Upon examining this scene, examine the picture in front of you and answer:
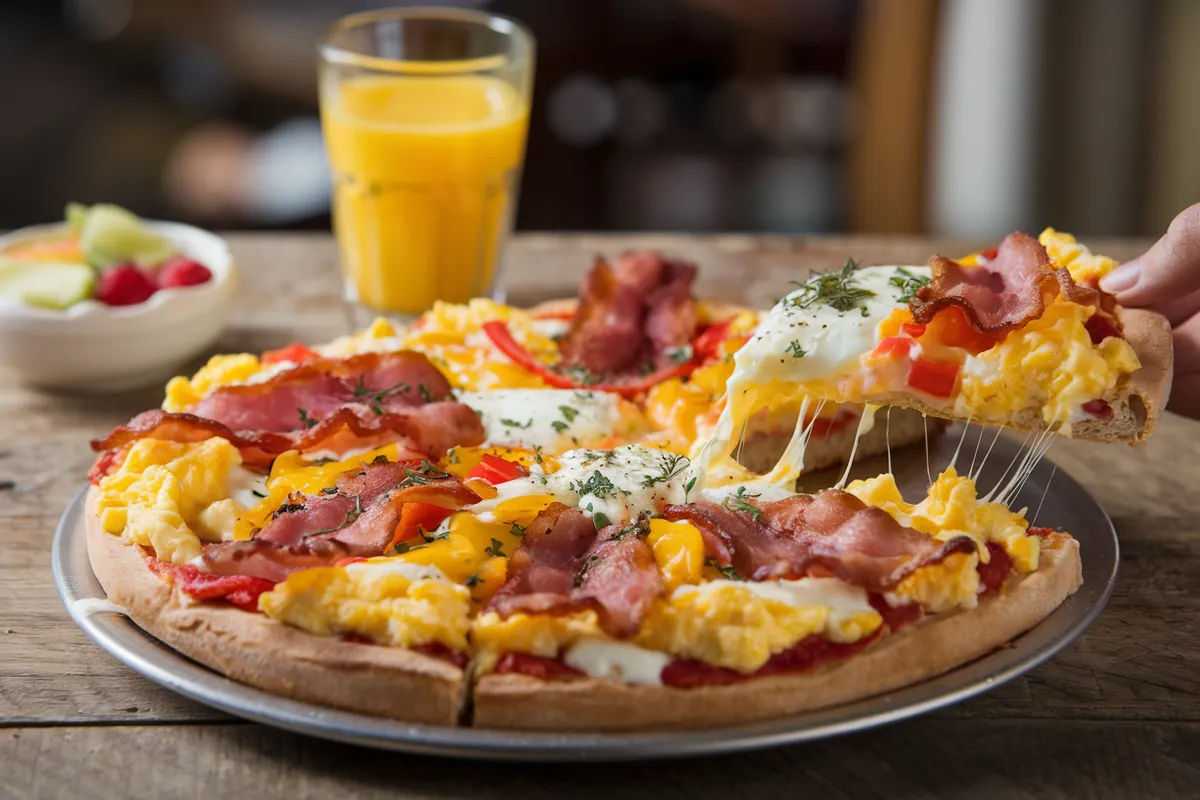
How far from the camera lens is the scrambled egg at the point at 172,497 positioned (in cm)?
333

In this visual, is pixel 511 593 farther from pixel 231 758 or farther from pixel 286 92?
pixel 286 92

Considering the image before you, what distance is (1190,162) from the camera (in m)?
8.30

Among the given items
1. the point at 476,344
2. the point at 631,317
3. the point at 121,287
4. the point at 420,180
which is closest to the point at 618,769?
the point at 476,344

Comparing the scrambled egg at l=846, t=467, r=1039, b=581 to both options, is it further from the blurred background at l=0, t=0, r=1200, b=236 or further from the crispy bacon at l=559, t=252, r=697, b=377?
the blurred background at l=0, t=0, r=1200, b=236

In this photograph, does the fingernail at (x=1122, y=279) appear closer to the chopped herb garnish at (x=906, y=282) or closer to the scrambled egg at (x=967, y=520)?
the chopped herb garnish at (x=906, y=282)

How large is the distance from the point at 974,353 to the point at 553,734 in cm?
161

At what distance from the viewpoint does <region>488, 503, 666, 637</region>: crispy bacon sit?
2916mm

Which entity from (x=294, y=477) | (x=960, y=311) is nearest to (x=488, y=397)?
(x=294, y=477)

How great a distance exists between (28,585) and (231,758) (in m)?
1.16

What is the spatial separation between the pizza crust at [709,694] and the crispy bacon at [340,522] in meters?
0.55

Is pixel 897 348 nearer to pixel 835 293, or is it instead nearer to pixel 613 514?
pixel 835 293

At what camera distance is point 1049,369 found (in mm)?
3525

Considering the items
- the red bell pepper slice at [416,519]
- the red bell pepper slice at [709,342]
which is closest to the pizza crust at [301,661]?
the red bell pepper slice at [416,519]

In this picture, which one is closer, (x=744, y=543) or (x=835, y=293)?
(x=744, y=543)
